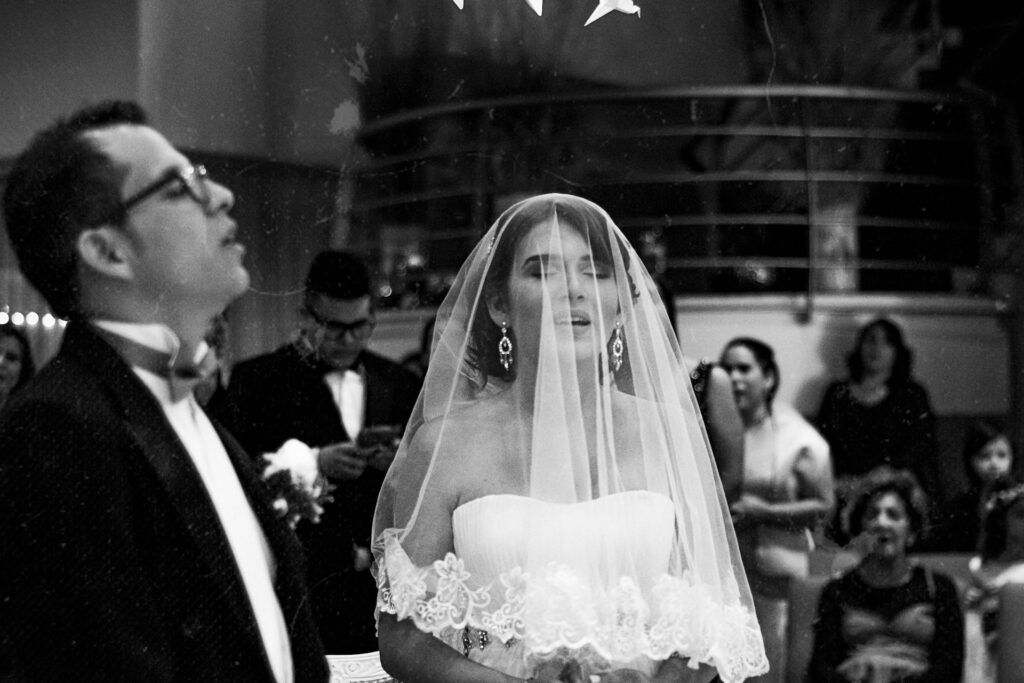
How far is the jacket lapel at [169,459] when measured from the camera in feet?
3.86

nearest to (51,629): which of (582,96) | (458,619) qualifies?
(458,619)

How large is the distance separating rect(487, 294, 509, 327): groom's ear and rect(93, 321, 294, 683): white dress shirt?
46 cm

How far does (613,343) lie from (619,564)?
0.30m

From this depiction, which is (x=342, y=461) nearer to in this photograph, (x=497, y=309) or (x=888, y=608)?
(x=497, y=309)

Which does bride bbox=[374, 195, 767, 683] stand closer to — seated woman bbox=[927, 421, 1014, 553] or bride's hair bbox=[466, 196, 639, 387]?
bride's hair bbox=[466, 196, 639, 387]

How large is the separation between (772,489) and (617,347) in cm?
48

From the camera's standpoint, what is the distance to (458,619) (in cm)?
145

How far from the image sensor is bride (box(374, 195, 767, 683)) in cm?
144

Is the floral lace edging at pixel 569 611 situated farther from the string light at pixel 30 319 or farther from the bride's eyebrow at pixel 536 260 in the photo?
the string light at pixel 30 319

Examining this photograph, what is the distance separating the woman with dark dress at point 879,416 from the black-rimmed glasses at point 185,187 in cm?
108

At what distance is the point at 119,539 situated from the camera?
47.3 inches

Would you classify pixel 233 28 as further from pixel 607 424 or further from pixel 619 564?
pixel 619 564

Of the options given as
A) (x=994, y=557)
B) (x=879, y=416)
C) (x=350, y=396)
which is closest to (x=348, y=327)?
(x=350, y=396)

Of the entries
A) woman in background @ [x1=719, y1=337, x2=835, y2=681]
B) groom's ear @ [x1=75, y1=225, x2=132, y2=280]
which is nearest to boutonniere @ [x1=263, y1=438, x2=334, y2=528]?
groom's ear @ [x1=75, y1=225, x2=132, y2=280]
